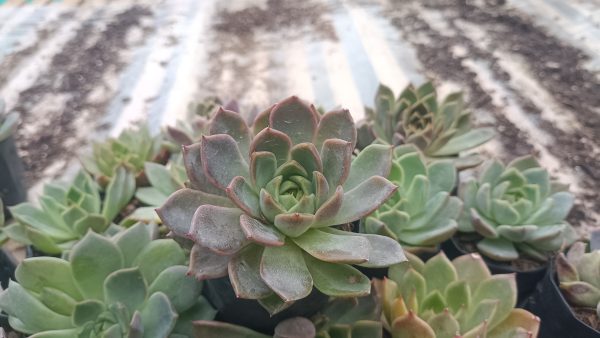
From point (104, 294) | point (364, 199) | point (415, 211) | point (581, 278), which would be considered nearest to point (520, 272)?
point (581, 278)

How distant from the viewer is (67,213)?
3.88ft

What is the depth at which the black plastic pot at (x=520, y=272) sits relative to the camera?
125 centimetres

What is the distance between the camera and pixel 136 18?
2.98 meters

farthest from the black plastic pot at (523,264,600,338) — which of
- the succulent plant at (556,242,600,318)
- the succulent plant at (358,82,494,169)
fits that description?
the succulent plant at (358,82,494,169)

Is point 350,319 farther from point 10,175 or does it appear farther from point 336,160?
point 10,175

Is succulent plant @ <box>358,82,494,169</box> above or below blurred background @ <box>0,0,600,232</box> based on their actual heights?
above

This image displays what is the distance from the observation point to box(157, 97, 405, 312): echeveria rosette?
670 millimetres

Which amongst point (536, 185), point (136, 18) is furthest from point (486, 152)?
point (136, 18)

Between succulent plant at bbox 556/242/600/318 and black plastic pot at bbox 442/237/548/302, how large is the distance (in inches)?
4.0

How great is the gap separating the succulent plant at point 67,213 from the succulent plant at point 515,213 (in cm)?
86

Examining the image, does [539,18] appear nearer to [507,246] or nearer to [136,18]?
[507,246]

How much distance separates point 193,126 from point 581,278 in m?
1.01

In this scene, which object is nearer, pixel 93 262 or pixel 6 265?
pixel 93 262

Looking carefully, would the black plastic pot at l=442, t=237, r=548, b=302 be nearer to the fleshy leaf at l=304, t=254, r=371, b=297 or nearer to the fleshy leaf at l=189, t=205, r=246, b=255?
the fleshy leaf at l=304, t=254, r=371, b=297
